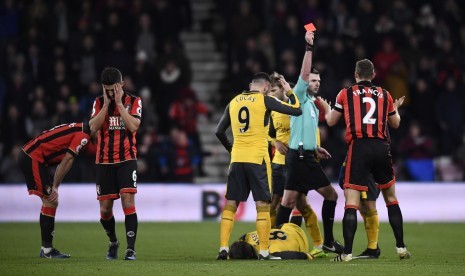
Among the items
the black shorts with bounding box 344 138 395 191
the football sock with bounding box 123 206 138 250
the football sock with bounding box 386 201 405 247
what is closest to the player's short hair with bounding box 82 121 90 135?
the football sock with bounding box 123 206 138 250

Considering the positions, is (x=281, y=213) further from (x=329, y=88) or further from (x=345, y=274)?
(x=329, y=88)

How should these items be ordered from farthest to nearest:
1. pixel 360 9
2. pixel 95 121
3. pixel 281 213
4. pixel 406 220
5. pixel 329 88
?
pixel 360 9 → pixel 329 88 → pixel 406 220 → pixel 281 213 → pixel 95 121

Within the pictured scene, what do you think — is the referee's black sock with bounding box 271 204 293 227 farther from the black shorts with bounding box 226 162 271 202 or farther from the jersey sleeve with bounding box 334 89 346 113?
the jersey sleeve with bounding box 334 89 346 113

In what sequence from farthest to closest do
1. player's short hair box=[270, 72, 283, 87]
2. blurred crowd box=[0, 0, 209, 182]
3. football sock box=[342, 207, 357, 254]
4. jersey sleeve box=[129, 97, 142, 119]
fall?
blurred crowd box=[0, 0, 209, 182] → player's short hair box=[270, 72, 283, 87] → jersey sleeve box=[129, 97, 142, 119] → football sock box=[342, 207, 357, 254]

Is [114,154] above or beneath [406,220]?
above

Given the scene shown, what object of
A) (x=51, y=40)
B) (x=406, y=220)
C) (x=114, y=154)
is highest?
(x=51, y=40)

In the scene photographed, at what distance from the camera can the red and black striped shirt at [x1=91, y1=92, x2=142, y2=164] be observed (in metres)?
13.4

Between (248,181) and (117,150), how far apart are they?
1.61 meters

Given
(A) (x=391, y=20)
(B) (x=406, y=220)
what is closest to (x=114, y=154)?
(B) (x=406, y=220)

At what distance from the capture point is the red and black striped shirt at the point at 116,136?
13383 millimetres

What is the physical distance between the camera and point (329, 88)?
23031 millimetres

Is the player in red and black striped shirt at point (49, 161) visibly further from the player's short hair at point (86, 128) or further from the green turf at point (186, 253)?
the green turf at point (186, 253)

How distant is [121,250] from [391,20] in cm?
1214

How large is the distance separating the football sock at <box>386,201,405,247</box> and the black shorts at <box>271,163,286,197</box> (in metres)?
2.03
